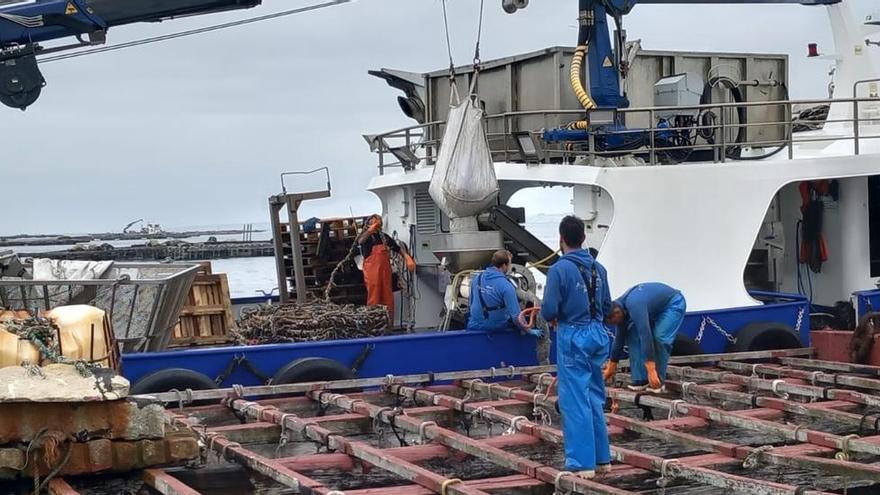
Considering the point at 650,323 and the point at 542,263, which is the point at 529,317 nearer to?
the point at 542,263

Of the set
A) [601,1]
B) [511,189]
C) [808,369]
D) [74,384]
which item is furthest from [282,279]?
[74,384]

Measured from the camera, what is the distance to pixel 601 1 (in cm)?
1208

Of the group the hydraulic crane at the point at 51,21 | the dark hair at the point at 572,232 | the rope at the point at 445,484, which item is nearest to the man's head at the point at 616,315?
the dark hair at the point at 572,232

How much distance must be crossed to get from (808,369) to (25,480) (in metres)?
7.38

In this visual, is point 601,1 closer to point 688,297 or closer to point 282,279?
point 688,297

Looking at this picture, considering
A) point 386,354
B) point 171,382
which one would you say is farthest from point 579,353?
point 171,382

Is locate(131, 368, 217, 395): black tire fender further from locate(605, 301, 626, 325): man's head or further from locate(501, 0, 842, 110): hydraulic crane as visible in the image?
locate(501, 0, 842, 110): hydraulic crane

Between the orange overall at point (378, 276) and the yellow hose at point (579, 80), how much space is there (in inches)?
115

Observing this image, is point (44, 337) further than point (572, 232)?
Yes

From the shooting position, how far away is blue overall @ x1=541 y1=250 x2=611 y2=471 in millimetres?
6355

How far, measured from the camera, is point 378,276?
501 inches

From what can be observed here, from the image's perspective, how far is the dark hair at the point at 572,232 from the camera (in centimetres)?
661

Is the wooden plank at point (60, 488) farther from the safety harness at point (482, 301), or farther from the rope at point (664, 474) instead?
the safety harness at point (482, 301)

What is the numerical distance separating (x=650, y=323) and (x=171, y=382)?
403cm
